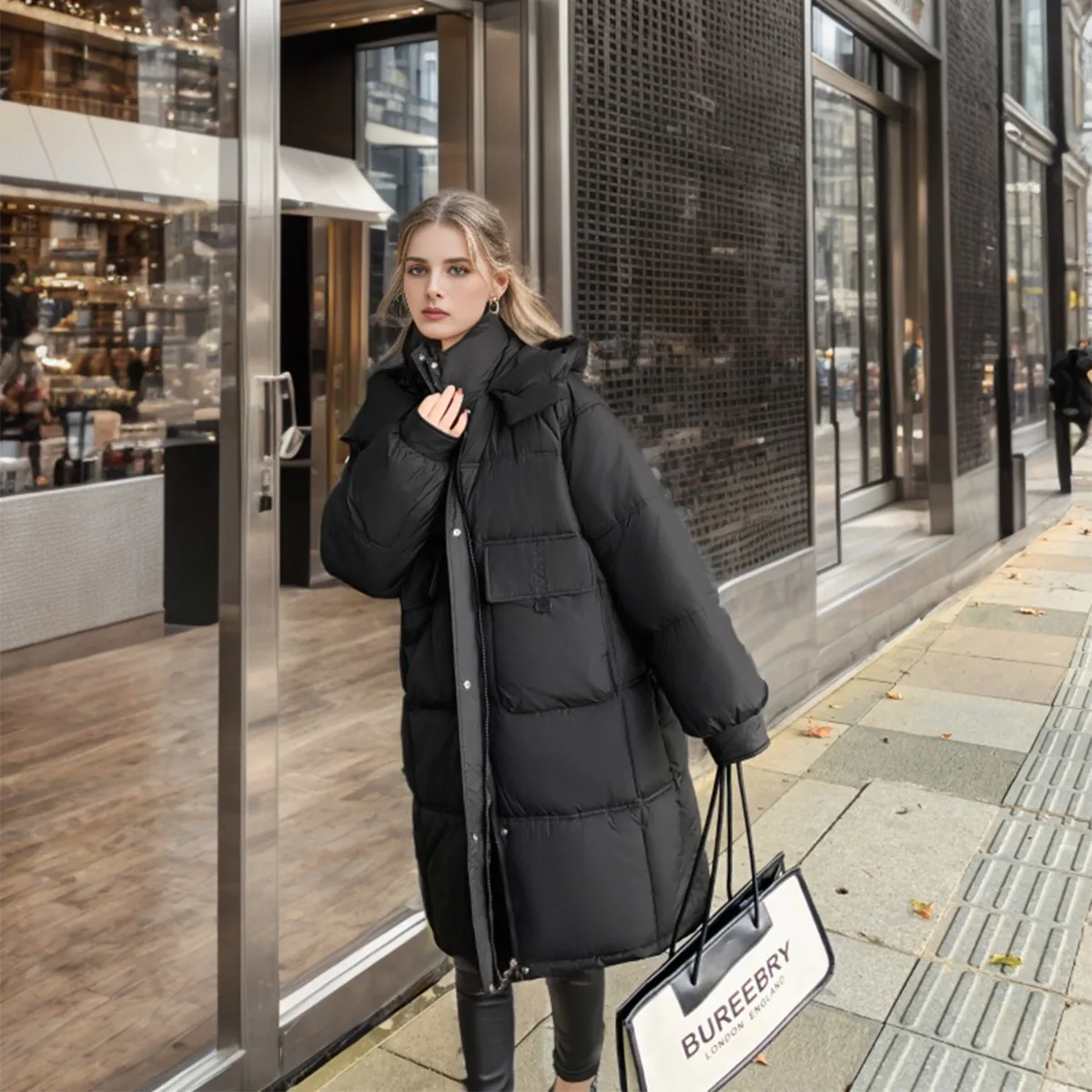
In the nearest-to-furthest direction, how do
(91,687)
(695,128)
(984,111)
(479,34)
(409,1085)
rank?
1. (409,1085)
2. (479,34)
3. (91,687)
4. (695,128)
5. (984,111)

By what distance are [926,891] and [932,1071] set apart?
99 cm

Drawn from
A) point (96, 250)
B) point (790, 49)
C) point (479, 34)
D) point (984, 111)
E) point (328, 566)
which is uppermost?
point (984, 111)

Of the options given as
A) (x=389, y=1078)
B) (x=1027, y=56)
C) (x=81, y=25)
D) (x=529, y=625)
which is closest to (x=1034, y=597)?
(x=1027, y=56)

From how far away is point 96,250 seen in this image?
380 centimetres

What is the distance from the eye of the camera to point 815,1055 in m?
2.80

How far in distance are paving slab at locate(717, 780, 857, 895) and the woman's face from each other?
2306 mm

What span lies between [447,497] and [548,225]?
76.2 inches

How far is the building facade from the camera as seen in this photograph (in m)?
2.71

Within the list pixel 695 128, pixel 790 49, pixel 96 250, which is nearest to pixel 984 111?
pixel 790 49

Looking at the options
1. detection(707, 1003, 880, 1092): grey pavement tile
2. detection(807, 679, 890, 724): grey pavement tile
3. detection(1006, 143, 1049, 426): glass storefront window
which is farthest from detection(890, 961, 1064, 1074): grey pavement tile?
detection(1006, 143, 1049, 426): glass storefront window

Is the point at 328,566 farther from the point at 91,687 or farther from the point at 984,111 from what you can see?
the point at 984,111

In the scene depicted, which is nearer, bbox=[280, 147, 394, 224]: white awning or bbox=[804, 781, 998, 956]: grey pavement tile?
bbox=[804, 781, 998, 956]: grey pavement tile

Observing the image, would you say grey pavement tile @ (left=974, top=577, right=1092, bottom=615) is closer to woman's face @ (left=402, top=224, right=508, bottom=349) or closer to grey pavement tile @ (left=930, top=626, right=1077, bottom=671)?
grey pavement tile @ (left=930, top=626, right=1077, bottom=671)

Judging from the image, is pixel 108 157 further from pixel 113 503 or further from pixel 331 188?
pixel 331 188
